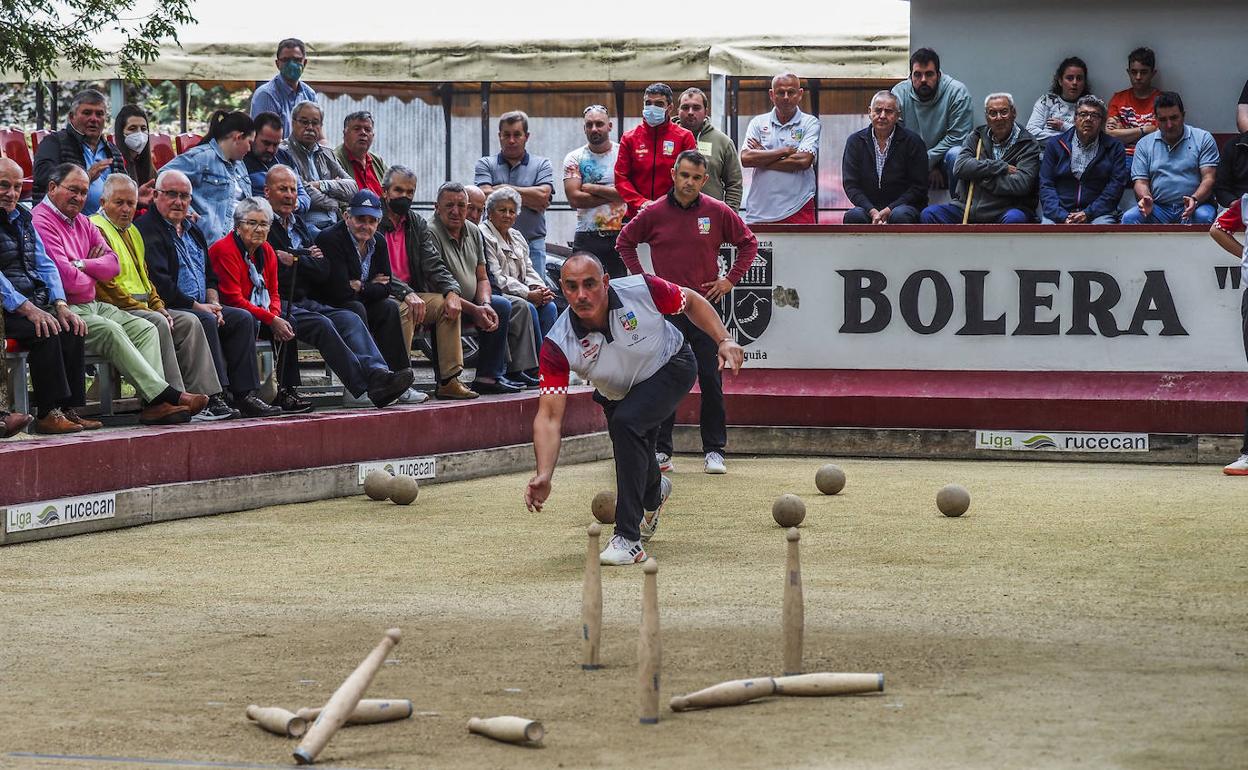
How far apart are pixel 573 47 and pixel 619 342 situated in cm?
1208

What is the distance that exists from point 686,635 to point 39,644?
2.67m

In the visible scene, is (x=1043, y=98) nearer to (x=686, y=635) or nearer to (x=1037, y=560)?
(x=1037, y=560)

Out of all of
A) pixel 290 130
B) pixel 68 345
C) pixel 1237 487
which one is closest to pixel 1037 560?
pixel 1237 487

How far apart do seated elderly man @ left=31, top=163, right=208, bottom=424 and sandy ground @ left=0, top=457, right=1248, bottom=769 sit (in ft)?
3.61

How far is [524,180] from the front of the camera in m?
16.3

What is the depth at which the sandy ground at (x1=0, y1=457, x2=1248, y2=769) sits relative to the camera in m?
5.36

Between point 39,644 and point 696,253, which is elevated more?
point 696,253

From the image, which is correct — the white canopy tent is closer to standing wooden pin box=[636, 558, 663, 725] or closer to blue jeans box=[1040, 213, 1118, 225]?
blue jeans box=[1040, 213, 1118, 225]

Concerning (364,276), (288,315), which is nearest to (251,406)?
(288,315)

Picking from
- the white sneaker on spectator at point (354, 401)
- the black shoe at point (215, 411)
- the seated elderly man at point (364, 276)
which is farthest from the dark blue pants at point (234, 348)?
the white sneaker on spectator at point (354, 401)

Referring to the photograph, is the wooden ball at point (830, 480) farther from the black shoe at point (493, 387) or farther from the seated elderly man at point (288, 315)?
the black shoe at point (493, 387)

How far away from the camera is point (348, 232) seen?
13273 millimetres

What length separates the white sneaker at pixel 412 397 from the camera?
45.3 feet

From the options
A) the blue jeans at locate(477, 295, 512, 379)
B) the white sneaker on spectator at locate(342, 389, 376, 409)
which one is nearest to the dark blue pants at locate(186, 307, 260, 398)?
the white sneaker on spectator at locate(342, 389, 376, 409)
